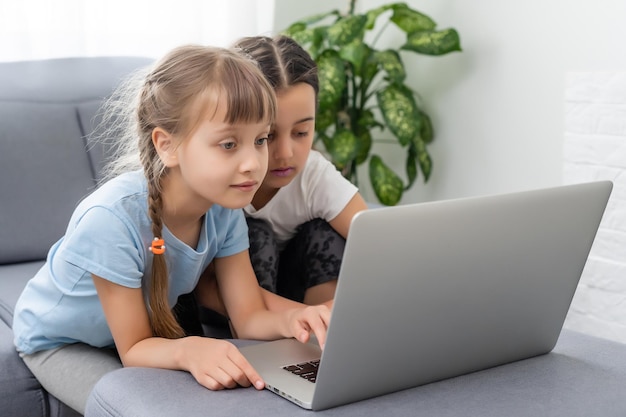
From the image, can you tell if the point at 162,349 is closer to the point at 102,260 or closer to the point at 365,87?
the point at 102,260

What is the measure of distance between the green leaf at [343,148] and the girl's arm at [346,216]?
1000mm

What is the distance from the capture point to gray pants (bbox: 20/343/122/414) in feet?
4.47

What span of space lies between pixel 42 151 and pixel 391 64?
1.16m

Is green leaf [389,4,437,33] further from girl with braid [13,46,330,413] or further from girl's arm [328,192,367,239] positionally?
girl with braid [13,46,330,413]

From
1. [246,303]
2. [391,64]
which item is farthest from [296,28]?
[246,303]

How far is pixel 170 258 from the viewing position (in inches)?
55.0

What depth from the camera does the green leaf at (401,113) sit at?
2.69 meters

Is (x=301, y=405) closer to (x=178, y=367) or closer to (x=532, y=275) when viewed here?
(x=178, y=367)

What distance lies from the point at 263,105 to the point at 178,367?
39cm

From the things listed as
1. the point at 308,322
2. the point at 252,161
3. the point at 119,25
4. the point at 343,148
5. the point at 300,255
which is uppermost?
the point at 252,161

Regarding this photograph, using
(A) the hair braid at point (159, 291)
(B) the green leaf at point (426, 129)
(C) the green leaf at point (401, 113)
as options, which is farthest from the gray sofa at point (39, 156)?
(B) the green leaf at point (426, 129)

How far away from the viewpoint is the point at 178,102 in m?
1.30

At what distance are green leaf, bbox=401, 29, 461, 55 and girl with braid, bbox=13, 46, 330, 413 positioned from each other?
135 centimetres

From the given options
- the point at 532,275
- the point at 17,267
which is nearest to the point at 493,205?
the point at 532,275
